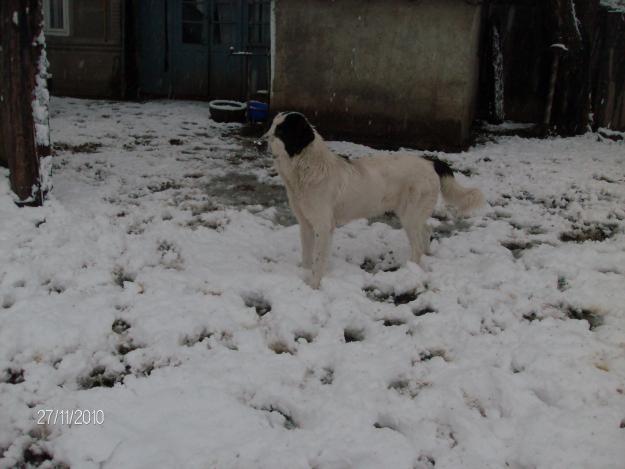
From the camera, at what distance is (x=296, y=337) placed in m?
3.29

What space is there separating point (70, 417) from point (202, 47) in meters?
11.7

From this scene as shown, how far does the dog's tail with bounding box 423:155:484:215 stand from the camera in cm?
440

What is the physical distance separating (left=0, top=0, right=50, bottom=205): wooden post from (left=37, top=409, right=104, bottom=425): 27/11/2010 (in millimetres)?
2914

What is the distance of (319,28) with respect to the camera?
28.6ft

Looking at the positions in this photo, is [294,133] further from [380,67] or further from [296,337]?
[380,67]

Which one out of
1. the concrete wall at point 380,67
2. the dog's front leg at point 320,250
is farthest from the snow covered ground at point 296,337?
the concrete wall at point 380,67

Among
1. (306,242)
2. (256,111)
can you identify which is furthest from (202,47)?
(306,242)

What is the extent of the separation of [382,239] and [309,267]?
98 centimetres

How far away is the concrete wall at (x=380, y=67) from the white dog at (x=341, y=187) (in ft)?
14.4

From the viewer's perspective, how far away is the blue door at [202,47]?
12.3 meters

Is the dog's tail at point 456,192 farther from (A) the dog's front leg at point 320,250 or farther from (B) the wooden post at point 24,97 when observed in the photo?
(B) the wooden post at point 24,97

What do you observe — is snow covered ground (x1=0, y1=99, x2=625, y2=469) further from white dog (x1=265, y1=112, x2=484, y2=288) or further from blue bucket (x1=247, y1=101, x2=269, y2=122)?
blue bucket (x1=247, y1=101, x2=269, y2=122)

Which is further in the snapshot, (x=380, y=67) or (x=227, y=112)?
(x=227, y=112)

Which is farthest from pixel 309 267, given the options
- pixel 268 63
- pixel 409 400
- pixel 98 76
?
pixel 98 76
